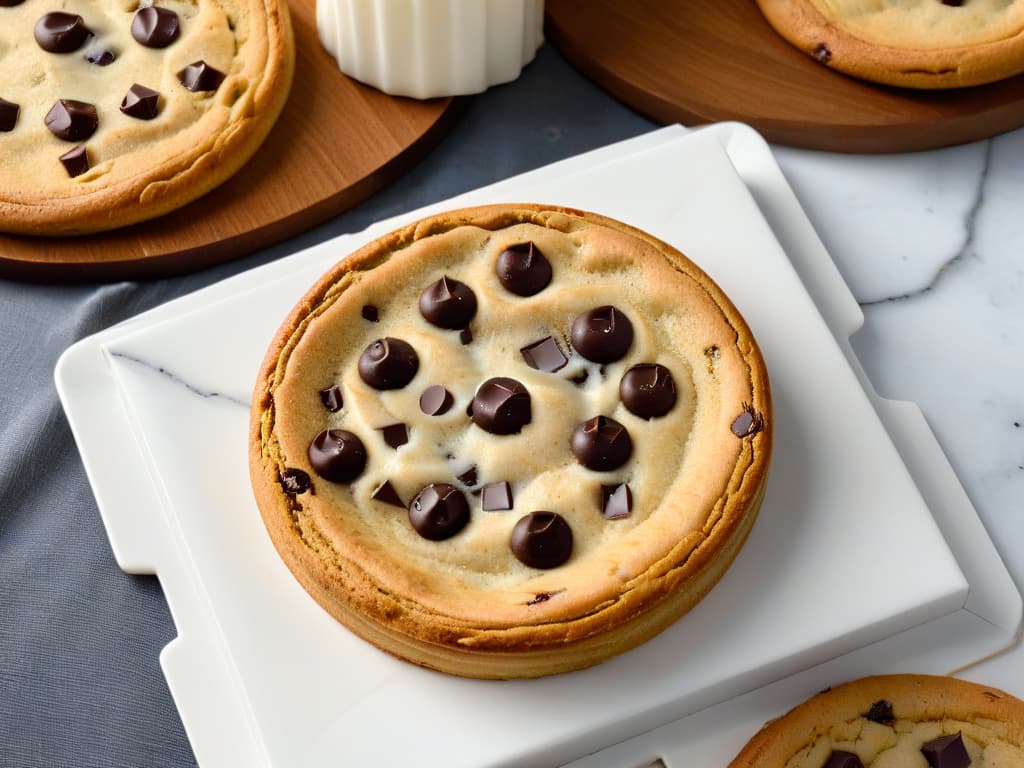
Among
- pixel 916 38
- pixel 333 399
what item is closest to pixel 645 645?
pixel 333 399

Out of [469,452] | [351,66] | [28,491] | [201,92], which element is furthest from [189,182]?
[469,452]

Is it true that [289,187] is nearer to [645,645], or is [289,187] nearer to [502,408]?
[502,408]

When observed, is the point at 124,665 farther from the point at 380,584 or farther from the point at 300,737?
the point at 380,584

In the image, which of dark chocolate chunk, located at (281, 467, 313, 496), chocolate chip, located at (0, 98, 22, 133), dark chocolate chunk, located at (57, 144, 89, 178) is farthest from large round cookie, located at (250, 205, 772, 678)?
chocolate chip, located at (0, 98, 22, 133)

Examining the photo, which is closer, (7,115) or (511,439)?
(511,439)

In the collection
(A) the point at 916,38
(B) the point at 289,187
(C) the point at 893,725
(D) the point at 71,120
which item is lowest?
(C) the point at 893,725

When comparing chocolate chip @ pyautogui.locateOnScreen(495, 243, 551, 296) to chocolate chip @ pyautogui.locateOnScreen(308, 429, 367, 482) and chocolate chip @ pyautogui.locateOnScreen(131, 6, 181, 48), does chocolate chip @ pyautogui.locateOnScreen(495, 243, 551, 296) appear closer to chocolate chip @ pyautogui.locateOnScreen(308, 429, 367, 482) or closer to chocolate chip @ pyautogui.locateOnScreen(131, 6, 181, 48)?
chocolate chip @ pyautogui.locateOnScreen(308, 429, 367, 482)
